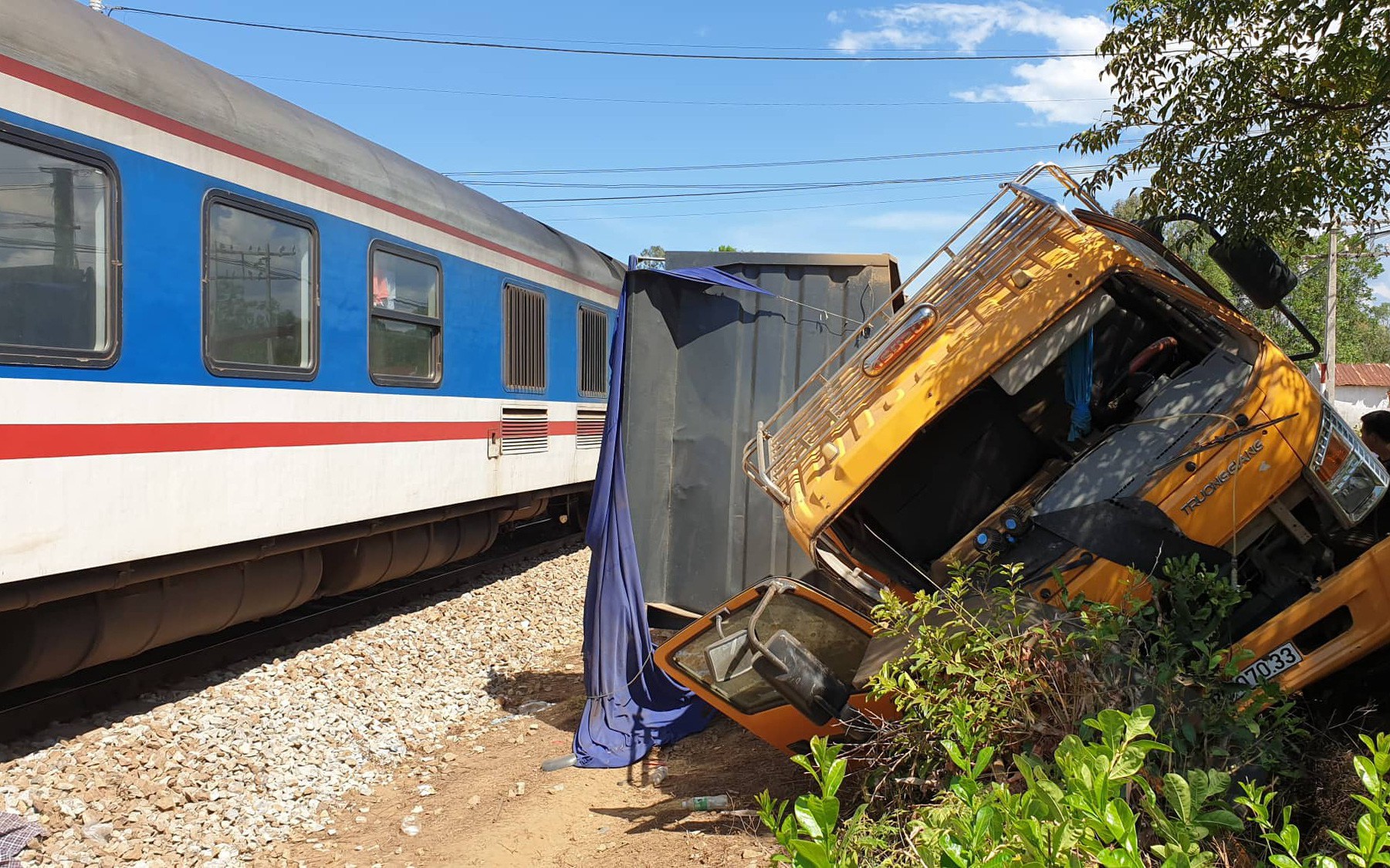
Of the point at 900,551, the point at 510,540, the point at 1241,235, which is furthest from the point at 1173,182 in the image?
the point at 510,540

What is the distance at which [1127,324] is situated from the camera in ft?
14.2

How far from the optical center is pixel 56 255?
186 inches

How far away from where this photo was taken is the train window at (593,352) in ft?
36.2

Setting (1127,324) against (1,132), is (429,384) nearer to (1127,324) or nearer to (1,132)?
(1,132)

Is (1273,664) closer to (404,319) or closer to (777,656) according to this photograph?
(777,656)

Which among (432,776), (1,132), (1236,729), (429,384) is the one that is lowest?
(432,776)

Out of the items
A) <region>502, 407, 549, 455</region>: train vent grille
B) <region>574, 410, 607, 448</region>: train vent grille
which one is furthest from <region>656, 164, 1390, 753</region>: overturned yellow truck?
<region>574, 410, 607, 448</region>: train vent grille

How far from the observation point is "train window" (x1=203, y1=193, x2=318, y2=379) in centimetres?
572

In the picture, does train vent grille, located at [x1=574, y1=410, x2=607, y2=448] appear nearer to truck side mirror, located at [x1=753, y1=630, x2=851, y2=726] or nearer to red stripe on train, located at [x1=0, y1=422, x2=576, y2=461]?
red stripe on train, located at [x1=0, y1=422, x2=576, y2=461]

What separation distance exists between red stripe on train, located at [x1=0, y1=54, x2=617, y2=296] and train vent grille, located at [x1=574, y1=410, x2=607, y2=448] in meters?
2.73

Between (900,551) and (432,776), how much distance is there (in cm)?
280

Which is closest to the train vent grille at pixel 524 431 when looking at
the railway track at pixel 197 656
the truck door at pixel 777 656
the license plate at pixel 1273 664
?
the railway track at pixel 197 656

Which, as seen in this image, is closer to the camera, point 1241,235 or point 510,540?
point 1241,235

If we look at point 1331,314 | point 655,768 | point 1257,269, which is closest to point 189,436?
point 655,768
